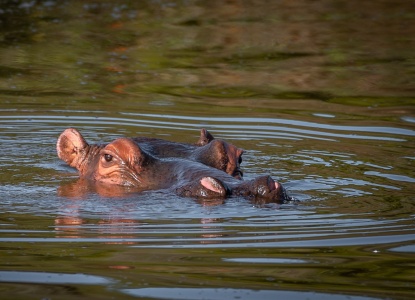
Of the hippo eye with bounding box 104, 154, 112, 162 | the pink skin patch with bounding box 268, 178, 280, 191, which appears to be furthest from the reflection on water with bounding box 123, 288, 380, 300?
the hippo eye with bounding box 104, 154, 112, 162

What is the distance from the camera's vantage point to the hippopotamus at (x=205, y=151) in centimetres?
921

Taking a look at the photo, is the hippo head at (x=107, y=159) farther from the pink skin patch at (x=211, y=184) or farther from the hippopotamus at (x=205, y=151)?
the pink skin patch at (x=211, y=184)

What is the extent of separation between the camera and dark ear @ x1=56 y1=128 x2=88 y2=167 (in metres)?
→ 10.1

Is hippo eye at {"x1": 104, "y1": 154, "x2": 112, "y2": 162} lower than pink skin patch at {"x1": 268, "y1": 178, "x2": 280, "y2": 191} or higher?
higher

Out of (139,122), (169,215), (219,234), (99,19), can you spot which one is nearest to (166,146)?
(169,215)

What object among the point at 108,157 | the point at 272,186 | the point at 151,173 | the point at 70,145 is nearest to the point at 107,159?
the point at 108,157

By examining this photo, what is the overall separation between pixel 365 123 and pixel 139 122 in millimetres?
2911

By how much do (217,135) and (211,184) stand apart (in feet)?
13.3

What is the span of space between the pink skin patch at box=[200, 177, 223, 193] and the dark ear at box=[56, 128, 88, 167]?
2258mm

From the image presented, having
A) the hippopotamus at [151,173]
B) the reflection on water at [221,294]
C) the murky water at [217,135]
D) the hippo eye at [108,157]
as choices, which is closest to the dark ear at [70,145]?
the hippopotamus at [151,173]

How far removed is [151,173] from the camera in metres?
9.07

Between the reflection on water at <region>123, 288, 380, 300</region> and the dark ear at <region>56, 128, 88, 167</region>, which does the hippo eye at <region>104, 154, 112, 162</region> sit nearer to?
the dark ear at <region>56, 128, 88, 167</region>

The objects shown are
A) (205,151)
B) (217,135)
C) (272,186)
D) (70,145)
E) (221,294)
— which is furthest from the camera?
(217,135)

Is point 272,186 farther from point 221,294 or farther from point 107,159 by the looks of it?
point 221,294
